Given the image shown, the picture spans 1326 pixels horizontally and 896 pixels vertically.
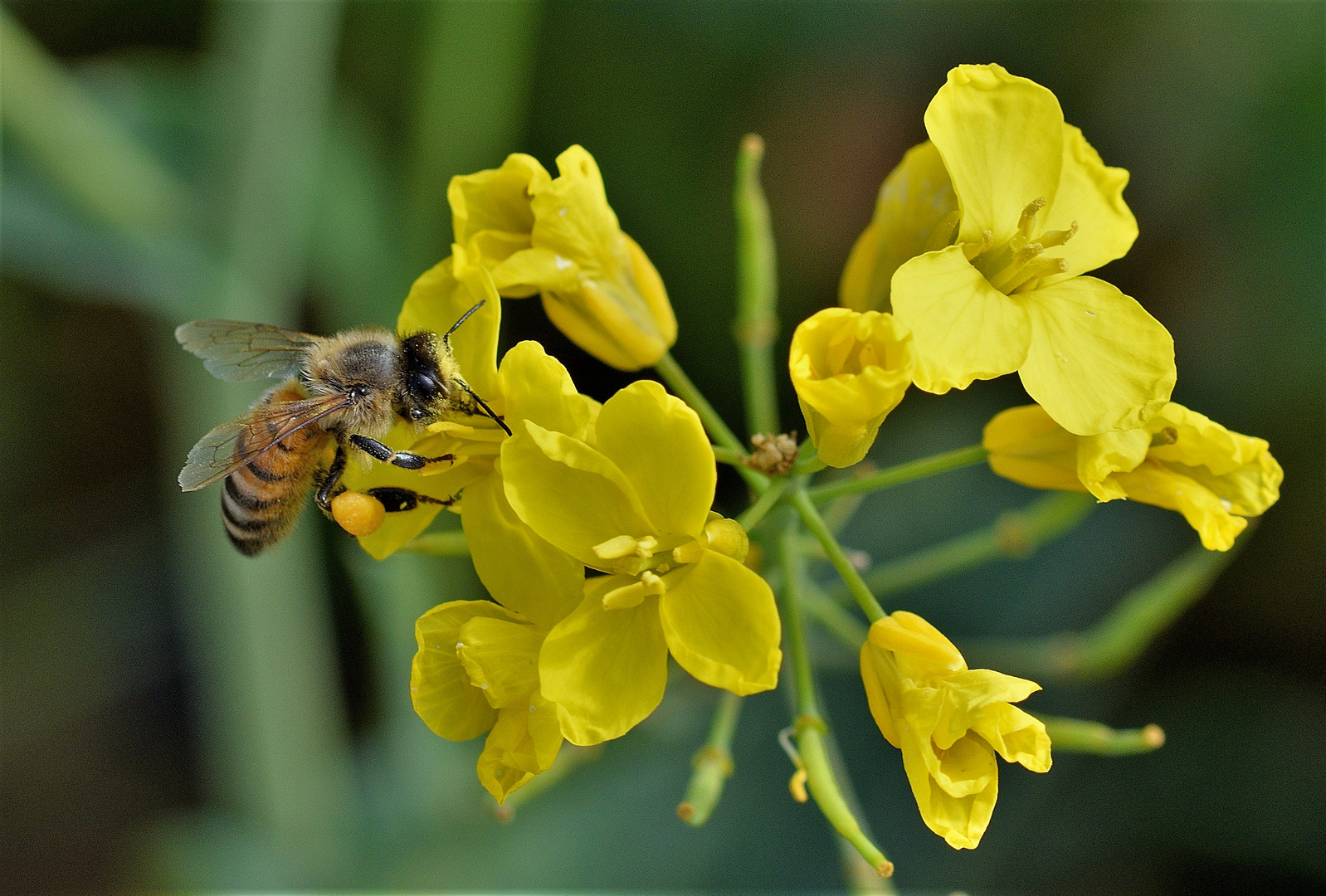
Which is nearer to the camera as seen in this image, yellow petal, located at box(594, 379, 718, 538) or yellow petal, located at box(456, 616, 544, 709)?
yellow petal, located at box(594, 379, 718, 538)

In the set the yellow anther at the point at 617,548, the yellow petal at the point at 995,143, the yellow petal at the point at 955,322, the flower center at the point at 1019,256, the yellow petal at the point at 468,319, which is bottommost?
the yellow anther at the point at 617,548

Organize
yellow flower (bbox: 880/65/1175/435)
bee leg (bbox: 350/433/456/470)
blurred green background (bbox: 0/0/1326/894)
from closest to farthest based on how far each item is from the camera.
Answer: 1. yellow flower (bbox: 880/65/1175/435)
2. bee leg (bbox: 350/433/456/470)
3. blurred green background (bbox: 0/0/1326/894)

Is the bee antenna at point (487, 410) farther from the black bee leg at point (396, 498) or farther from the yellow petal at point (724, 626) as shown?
the yellow petal at point (724, 626)

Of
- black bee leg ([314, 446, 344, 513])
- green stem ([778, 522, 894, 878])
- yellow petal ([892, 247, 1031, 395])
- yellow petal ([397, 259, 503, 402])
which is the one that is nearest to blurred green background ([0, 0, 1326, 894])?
green stem ([778, 522, 894, 878])

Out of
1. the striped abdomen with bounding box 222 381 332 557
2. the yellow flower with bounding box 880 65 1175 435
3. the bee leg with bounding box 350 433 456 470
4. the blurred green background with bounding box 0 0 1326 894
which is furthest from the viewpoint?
the blurred green background with bounding box 0 0 1326 894

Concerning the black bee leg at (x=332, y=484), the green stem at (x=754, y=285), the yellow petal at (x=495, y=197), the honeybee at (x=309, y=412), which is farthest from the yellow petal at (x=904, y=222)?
the black bee leg at (x=332, y=484)

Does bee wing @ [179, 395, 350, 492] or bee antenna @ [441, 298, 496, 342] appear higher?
bee antenna @ [441, 298, 496, 342]

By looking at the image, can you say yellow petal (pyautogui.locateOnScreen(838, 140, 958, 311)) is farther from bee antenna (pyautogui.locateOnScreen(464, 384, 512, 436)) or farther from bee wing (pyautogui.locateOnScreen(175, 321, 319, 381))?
bee wing (pyautogui.locateOnScreen(175, 321, 319, 381))

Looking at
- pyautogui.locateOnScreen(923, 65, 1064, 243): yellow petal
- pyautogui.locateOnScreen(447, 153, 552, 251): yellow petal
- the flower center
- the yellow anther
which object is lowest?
the yellow anther
